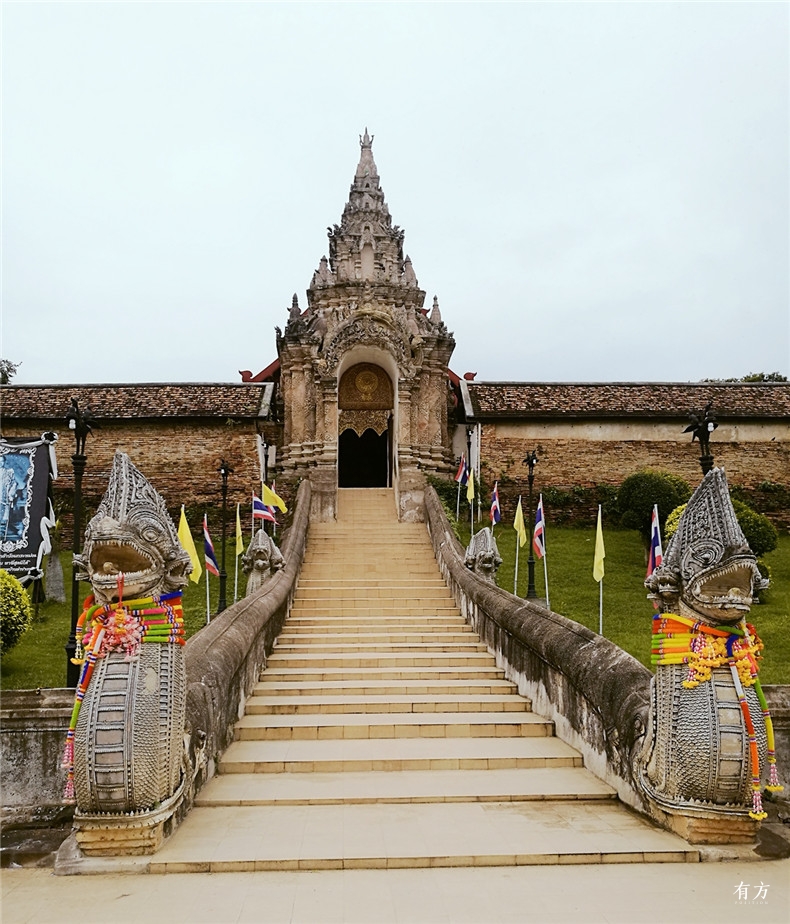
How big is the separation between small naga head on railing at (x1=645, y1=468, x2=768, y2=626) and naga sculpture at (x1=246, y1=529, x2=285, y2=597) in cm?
805

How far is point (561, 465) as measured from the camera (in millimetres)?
22625

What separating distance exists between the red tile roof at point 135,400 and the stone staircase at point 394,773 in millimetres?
12117

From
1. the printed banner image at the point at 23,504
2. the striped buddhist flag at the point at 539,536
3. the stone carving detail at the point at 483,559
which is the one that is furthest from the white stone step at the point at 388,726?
the printed banner image at the point at 23,504

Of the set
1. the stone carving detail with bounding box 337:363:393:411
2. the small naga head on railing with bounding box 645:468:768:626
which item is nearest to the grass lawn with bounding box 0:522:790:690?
the small naga head on railing with bounding box 645:468:768:626

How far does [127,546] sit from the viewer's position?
489 centimetres

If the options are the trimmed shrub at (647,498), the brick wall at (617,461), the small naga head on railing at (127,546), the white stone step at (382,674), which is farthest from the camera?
the brick wall at (617,461)

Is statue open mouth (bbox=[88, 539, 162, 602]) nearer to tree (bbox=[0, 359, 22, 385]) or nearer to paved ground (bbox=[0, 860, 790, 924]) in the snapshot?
paved ground (bbox=[0, 860, 790, 924])

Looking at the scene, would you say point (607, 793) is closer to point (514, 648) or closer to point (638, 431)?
point (514, 648)

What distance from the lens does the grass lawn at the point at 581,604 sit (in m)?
10.1

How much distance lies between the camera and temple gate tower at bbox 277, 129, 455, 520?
20094mm

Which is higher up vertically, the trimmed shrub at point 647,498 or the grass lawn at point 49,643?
the trimmed shrub at point 647,498

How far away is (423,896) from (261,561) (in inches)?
333

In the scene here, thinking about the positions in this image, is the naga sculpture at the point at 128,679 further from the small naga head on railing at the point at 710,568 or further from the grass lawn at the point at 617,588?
the grass lawn at the point at 617,588

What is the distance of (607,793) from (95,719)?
3.83 metres
